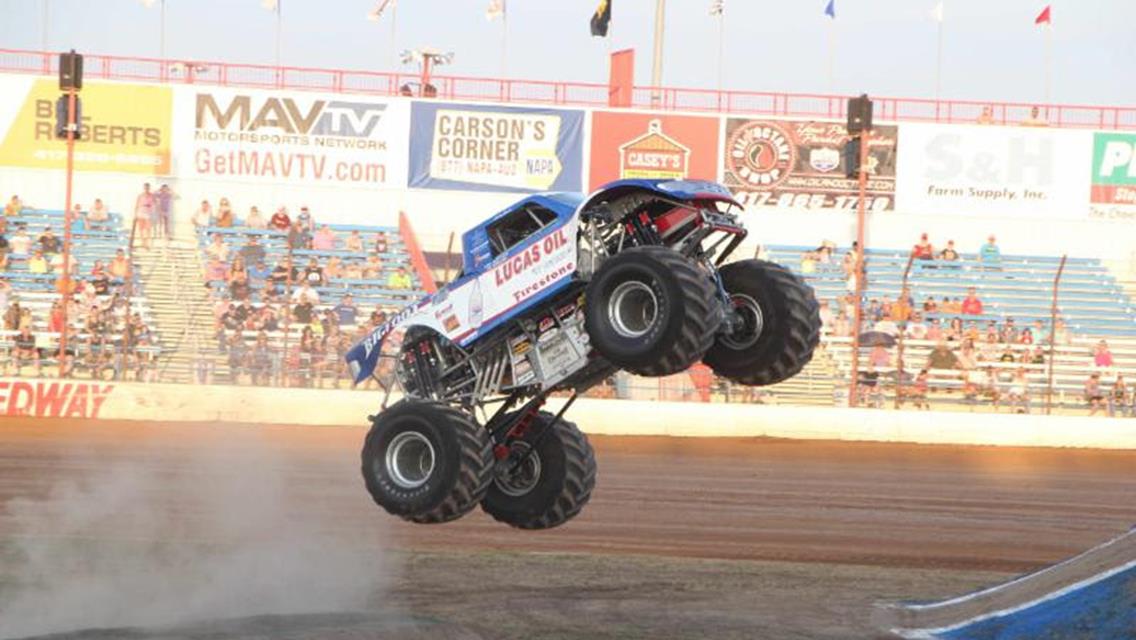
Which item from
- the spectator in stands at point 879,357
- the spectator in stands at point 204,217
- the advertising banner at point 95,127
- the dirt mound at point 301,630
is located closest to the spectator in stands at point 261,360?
the spectator in stands at point 204,217

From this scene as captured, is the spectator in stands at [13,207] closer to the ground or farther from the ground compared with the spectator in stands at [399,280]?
farther from the ground

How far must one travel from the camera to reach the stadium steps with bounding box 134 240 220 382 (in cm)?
3077

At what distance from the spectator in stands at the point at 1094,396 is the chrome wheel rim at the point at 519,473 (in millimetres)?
23165

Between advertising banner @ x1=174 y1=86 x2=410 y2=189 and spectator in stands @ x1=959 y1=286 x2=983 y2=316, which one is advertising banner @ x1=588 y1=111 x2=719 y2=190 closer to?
advertising banner @ x1=174 y1=86 x2=410 y2=189

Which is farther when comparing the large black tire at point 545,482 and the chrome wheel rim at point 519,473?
the chrome wheel rim at point 519,473

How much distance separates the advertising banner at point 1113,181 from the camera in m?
41.0

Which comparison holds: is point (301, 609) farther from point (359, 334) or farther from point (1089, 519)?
point (359, 334)

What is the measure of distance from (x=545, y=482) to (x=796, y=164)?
29.3m

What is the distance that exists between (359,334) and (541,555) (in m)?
15.2

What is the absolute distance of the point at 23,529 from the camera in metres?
16.4

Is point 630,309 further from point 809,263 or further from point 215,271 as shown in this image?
point 809,263

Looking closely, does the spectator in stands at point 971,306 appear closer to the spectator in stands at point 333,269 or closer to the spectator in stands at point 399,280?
the spectator in stands at point 399,280

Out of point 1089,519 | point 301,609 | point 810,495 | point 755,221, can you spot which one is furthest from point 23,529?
point 755,221

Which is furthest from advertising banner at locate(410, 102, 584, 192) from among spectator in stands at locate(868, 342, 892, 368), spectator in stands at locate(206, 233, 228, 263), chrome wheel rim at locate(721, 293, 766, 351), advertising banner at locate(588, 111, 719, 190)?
chrome wheel rim at locate(721, 293, 766, 351)
